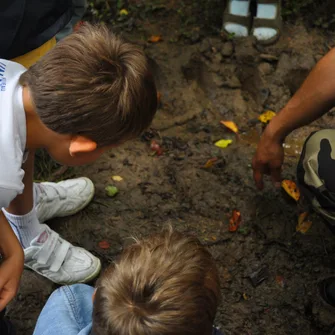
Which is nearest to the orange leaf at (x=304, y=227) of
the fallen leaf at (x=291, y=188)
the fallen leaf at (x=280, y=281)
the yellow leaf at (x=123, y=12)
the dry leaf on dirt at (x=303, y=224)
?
the dry leaf on dirt at (x=303, y=224)

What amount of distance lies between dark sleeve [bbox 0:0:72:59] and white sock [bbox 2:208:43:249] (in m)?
0.68

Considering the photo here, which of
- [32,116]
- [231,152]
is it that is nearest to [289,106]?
[231,152]

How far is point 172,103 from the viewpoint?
3.09 metres

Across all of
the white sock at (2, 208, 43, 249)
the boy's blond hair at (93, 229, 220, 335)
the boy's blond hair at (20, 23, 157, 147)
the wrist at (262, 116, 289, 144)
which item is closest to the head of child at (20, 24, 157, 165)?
the boy's blond hair at (20, 23, 157, 147)

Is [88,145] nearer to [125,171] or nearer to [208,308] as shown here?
[208,308]

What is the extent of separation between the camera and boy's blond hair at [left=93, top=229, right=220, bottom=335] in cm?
118

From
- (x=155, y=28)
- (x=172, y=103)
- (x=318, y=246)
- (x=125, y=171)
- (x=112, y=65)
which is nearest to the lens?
(x=112, y=65)

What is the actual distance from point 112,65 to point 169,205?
1177mm

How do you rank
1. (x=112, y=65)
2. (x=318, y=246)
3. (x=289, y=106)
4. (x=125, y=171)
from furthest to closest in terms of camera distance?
Result: (x=125, y=171) < (x=318, y=246) < (x=289, y=106) < (x=112, y=65)

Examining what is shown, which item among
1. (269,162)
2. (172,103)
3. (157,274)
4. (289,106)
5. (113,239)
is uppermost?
(157,274)

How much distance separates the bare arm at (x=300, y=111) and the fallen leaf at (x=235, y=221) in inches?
12.1

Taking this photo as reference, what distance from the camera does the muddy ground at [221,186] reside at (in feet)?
7.61

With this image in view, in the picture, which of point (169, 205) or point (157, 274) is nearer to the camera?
point (157, 274)

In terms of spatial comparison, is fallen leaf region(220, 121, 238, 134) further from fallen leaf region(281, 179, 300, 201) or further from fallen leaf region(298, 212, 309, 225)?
fallen leaf region(298, 212, 309, 225)
